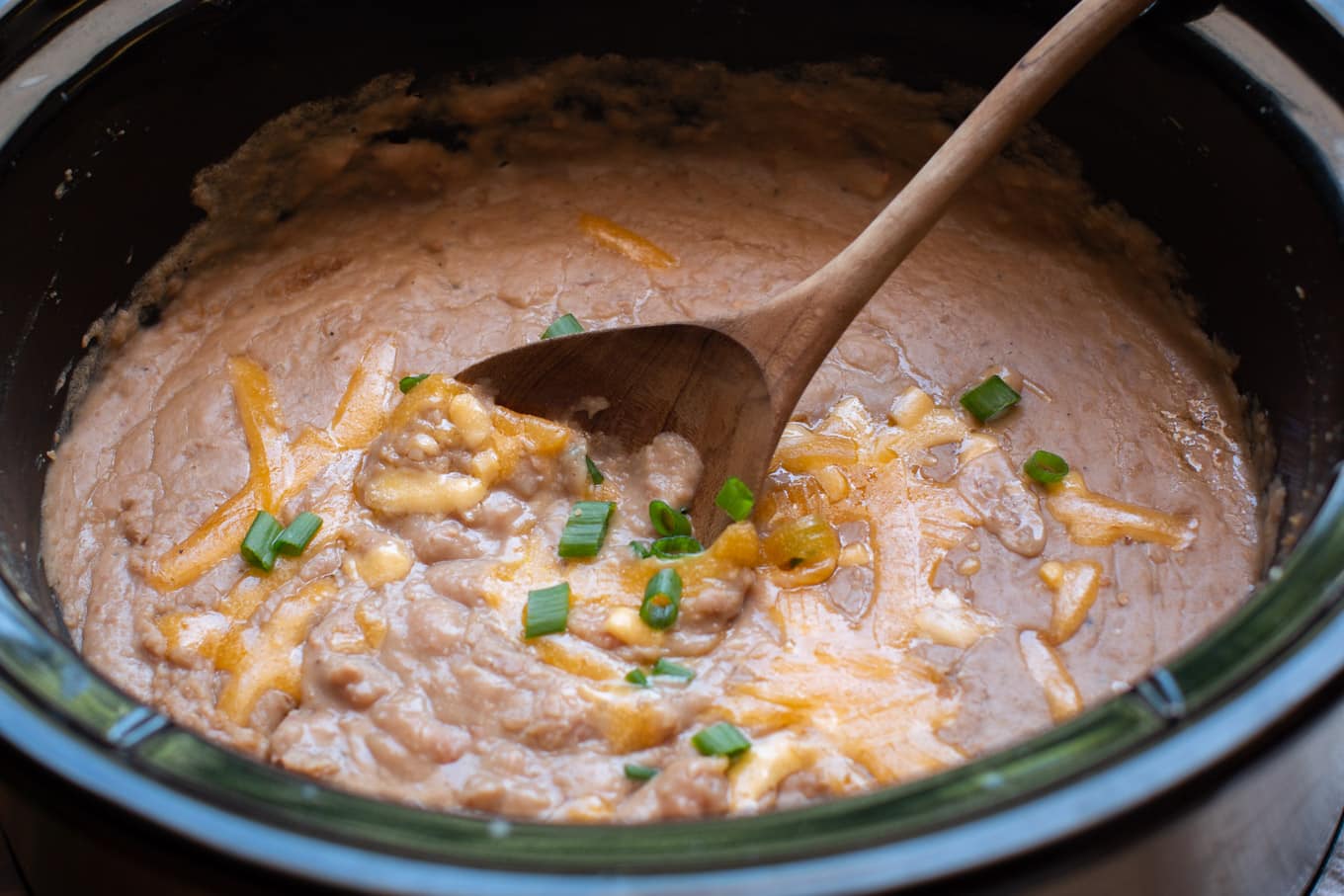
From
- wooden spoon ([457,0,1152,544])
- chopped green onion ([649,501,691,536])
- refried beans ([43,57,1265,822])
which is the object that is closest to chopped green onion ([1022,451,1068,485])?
refried beans ([43,57,1265,822])

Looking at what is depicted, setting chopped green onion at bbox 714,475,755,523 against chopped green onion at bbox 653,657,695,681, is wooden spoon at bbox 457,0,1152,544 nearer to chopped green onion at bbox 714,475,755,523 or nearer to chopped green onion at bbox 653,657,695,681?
chopped green onion at bbox 714,475,755,523

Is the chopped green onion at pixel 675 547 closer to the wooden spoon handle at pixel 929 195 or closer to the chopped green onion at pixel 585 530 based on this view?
the chopped green onion at pixel 585 530

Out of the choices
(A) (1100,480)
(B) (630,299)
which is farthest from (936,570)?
(B) (630,299)

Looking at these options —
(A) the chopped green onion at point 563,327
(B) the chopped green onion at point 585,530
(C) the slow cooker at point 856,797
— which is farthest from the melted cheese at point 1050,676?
(A) the chopped green onion at point 563,327

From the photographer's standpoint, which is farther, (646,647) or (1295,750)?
(646,647)

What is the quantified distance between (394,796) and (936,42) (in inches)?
69.4

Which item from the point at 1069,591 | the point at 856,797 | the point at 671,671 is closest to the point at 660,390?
the point at 671,671

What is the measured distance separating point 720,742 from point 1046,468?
2.73ft

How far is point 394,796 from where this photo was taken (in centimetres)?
174

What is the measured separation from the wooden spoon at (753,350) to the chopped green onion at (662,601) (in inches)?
7.2

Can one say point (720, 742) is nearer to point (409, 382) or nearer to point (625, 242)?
point (409, 382)

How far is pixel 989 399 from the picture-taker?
89.9 inches

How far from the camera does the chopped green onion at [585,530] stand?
202cm

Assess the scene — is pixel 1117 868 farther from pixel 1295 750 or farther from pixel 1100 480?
pixel 1100 480
